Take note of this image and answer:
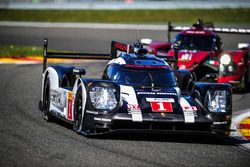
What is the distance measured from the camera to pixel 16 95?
15688 millimetres

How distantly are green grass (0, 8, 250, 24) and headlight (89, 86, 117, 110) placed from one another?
26.8 meters

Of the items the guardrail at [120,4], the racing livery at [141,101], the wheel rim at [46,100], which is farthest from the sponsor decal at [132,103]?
the guardrail at [120,4]

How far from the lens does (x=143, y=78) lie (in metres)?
11.6

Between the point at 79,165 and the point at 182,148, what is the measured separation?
82.6 inches

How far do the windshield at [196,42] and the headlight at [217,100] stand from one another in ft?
29.1

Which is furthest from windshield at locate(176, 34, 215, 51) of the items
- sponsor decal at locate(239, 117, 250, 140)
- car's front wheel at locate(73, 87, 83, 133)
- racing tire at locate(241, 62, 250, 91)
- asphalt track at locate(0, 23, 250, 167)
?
car's front wheel at locate(73, 87, 83, 133)

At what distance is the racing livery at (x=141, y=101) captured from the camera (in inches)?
413

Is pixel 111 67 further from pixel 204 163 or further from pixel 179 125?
pixel 204 163

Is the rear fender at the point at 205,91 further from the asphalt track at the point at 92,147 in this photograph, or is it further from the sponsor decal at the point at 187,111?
the asphalt track at the point at 92,147

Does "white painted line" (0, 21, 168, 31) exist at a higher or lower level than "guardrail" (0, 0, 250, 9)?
lower

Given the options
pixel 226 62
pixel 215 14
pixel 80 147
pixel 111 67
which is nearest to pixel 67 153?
pixel 80 147

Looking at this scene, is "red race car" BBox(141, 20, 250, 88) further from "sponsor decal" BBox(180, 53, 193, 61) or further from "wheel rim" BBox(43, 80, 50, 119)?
"wheel rim" BBox(43, 80, 50, 119)

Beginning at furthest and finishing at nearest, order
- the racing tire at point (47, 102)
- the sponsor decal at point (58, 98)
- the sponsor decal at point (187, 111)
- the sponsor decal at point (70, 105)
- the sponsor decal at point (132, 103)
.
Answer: the racing tire at point (47, 102)
the sponsor decal at point (58, 98)
the sponsor decal at point (70, 105)
the sponsor decal at point (187, 111)
the sponsor decal at point (132, 103)

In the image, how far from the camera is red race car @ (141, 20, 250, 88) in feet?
60.8
